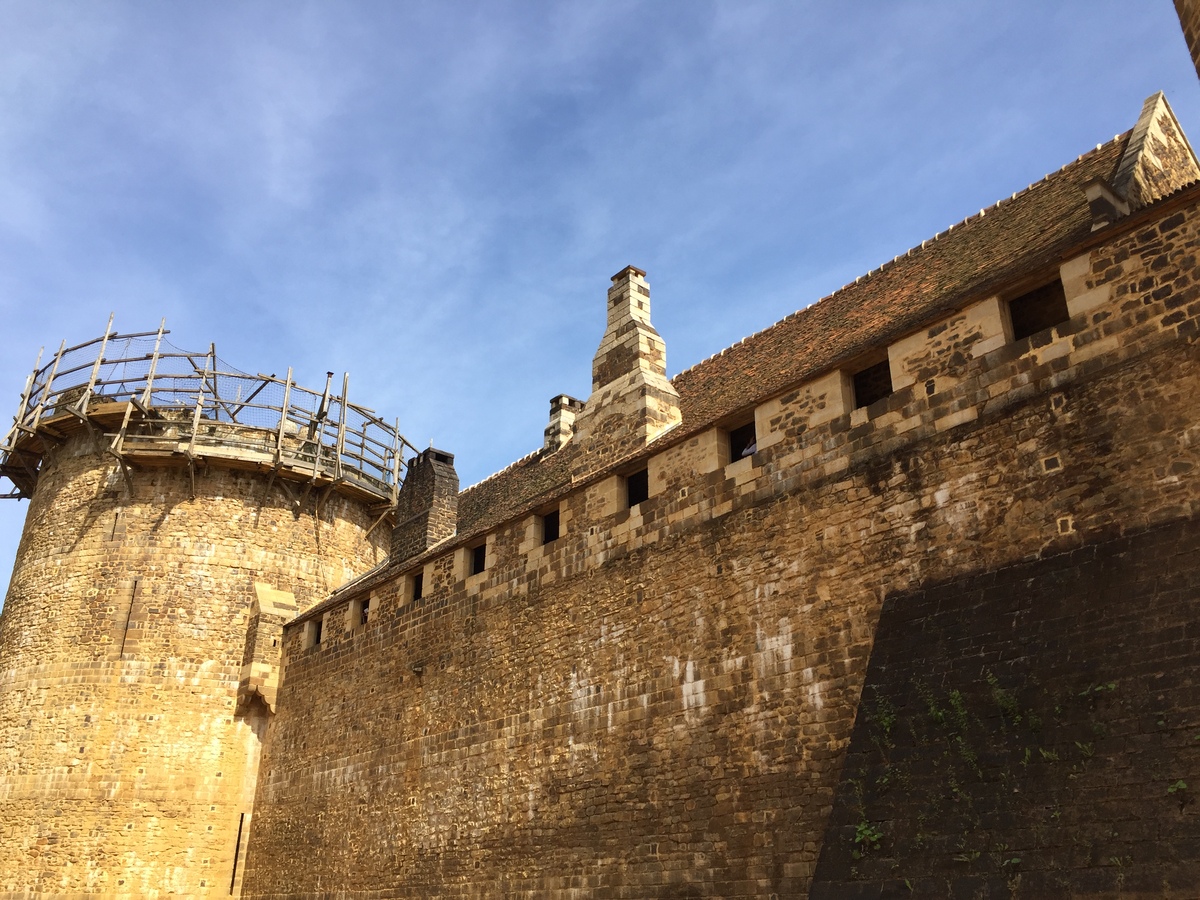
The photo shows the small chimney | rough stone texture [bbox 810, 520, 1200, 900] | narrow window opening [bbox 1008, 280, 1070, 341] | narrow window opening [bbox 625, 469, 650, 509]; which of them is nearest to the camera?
rough stone texture [bbox 810, 520, 1200, 900]

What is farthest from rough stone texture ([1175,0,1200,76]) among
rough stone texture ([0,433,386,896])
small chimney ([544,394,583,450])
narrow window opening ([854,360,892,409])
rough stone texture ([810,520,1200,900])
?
rough stone texture ([0,433,386,896])

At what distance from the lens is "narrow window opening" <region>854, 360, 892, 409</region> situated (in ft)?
30.3

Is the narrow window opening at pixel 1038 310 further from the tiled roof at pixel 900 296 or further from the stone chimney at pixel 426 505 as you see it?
the stone chimney at pixel 426 505

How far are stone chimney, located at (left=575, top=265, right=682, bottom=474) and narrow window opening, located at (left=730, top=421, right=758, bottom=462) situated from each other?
2450 millimetres

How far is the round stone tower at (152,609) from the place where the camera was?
1591cm

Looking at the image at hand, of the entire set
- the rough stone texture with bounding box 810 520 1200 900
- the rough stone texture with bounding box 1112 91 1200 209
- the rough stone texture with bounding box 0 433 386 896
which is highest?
the rough stone texture with bounding box 1112 91 1200 209

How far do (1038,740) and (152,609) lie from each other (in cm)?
1484

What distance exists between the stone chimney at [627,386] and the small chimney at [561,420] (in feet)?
9.77

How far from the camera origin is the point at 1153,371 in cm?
706

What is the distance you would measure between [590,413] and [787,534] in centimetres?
534

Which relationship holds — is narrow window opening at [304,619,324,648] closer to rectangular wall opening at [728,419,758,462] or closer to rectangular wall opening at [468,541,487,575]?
rectangular wall opening at [468,541,487,575]

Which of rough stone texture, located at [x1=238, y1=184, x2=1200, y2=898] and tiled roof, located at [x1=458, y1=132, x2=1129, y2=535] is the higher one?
tiled roof, located at [x1=458, y1=132, x2=1129, y2=535]

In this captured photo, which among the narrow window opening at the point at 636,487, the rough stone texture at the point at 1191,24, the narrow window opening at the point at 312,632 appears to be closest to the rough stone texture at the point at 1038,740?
the rough stone texture at the point at 1191,24

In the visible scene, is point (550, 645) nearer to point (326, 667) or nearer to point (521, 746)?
point (521, 746)
